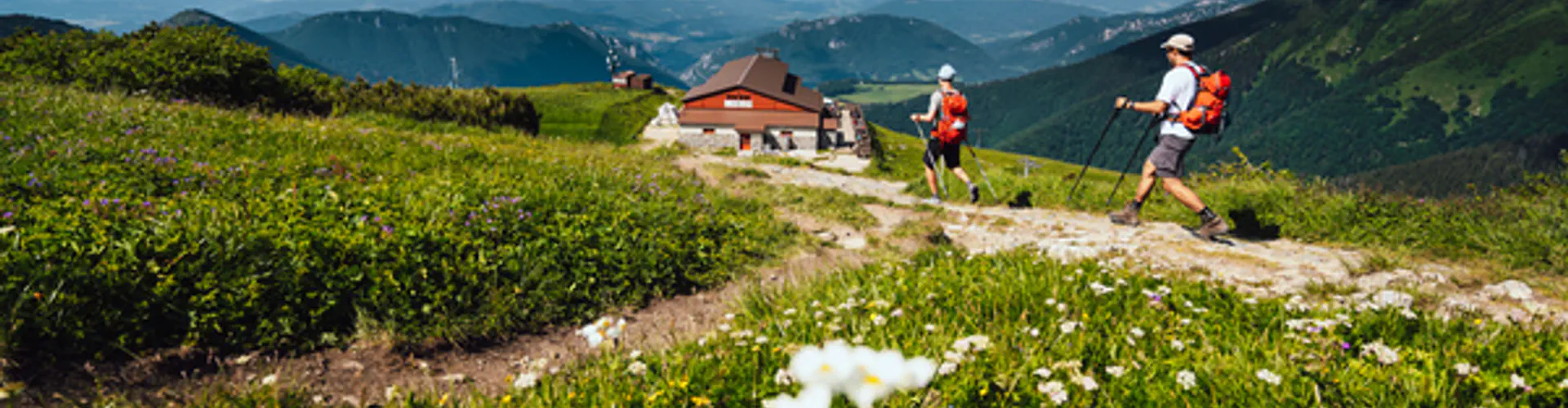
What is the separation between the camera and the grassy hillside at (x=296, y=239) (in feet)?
14.4

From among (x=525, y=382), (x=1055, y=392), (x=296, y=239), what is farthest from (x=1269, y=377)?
(x=296, y=239)

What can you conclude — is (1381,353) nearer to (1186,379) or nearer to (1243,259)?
(1186,379)

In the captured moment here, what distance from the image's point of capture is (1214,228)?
8.77 meters

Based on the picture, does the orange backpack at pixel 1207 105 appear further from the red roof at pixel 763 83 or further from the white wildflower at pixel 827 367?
the red roof at pixel 763 83

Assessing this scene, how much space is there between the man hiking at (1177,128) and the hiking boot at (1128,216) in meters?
1.01

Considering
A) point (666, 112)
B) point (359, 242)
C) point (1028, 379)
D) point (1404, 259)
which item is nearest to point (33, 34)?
point (359, 242)

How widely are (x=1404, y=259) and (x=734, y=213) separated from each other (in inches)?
308

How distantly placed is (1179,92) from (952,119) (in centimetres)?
424

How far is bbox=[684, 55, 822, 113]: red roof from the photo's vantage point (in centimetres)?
7231

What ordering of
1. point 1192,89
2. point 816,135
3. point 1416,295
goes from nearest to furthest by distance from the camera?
point 1416,295 < point 1192,89 < point 816,135

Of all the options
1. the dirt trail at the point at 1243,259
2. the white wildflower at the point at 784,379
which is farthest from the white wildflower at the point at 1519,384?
the white wildflower at the point at 784,379

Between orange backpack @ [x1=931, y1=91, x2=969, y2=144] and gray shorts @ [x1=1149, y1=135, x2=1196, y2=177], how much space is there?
11.9ft

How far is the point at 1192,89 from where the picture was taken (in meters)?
8.50

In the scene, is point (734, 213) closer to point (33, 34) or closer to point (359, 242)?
point (359, 242)
